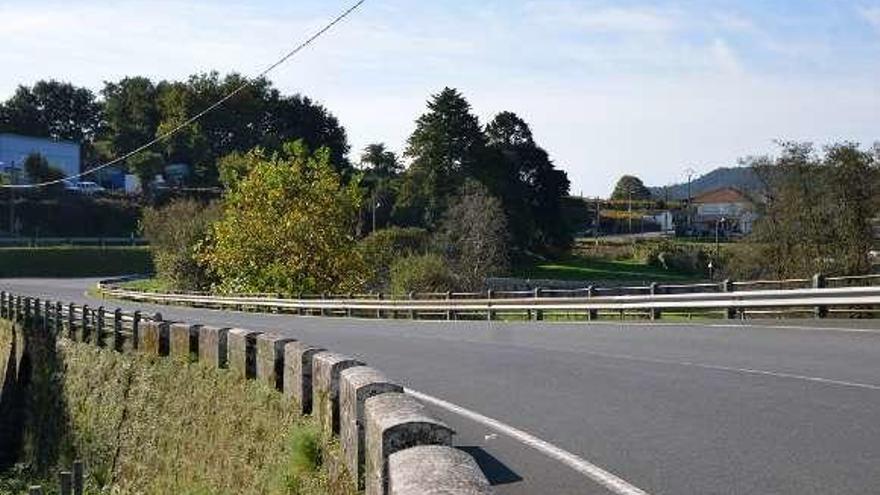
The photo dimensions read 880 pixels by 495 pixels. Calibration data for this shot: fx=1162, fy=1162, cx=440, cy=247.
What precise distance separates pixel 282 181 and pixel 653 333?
37.5 meters

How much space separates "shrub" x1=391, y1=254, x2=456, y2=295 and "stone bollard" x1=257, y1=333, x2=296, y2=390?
36.6 m

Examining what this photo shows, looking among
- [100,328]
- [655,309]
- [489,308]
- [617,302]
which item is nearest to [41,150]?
[489,308]

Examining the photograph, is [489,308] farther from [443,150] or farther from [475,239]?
[443,150]

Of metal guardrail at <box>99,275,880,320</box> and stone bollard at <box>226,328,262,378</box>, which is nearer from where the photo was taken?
stone bollard at <box>226,328,262,378</box>

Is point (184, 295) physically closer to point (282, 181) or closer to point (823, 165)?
point (282, 181)

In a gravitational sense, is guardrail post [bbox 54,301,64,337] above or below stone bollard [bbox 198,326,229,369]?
below

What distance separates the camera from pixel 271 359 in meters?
11.5

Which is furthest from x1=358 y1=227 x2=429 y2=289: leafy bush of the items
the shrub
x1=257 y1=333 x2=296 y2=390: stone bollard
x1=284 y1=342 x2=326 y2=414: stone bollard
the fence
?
x1=284 y1=342 x2=326 y2=414: stone bollard

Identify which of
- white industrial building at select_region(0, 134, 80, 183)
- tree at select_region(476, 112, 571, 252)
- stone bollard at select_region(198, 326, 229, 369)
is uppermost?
white industrial building at select_region(0, 134, 80, 183)

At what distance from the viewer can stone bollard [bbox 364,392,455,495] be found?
5277 mm

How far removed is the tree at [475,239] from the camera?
6231 centimetres

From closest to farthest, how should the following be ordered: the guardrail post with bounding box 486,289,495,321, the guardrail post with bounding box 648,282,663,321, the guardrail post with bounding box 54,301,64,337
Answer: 1. the guardrail post with bounding box 54,301,64,337
2. the guardrail post with bounding box 648,282,663,321
3. the guardrail post with bounding box 486,289,495,321

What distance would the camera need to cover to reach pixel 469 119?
3292 inches

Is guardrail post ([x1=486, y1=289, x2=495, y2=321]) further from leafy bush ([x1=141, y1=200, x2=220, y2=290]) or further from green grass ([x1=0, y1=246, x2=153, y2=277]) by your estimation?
green grass ([x1=0, y1=246, x2=153, y2=277])
